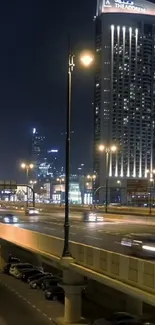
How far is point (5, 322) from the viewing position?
110ft

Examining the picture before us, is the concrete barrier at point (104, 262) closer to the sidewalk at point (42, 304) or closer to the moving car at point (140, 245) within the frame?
the moving car at point (140, 245)

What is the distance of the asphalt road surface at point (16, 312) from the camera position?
33.6 metres

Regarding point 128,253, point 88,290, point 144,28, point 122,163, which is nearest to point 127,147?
point 122,163

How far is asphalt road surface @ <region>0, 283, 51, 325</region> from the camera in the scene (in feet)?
110

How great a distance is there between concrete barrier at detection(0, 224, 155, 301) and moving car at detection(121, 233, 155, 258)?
8.19 ft

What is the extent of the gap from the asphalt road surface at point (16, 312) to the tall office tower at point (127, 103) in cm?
14388

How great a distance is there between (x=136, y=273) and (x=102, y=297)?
19583 mm

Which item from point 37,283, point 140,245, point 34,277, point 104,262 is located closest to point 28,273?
point 34,277

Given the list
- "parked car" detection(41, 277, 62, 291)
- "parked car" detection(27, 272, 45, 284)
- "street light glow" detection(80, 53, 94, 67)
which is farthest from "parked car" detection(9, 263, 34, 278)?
"street light glow" detection(80, 53, 94, 67)

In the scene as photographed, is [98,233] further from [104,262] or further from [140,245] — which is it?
[104,262]

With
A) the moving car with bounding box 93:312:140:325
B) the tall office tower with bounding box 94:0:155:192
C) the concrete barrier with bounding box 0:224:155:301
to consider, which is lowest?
the moving car with bounding box 93:312:140:325

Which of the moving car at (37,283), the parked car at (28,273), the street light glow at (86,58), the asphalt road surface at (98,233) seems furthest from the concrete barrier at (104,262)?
the parked car at (28,273)

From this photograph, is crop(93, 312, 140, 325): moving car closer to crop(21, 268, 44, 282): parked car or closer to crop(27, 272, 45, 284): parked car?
crop(27, 272, 45, 284): parked car

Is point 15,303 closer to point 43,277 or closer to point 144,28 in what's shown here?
point 43,277
